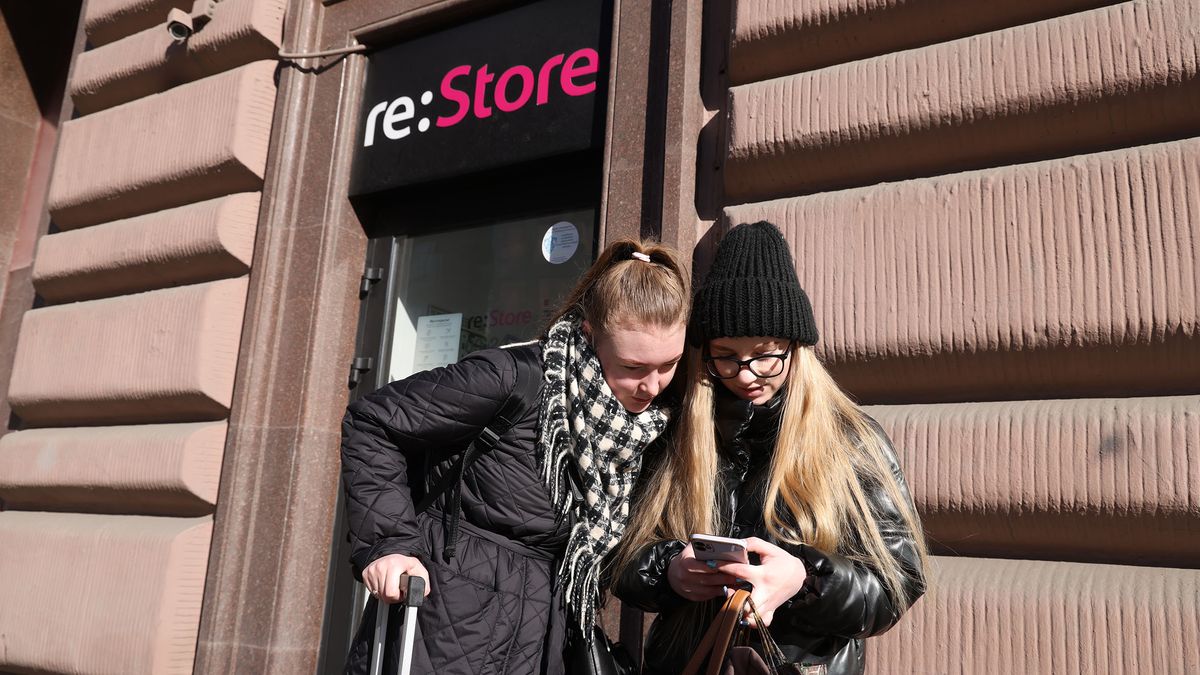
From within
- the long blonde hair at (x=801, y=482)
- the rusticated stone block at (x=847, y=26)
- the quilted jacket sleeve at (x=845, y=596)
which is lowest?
the quilted jacket sleeve at (x=845, y=596)

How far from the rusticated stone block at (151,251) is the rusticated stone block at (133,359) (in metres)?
0.12

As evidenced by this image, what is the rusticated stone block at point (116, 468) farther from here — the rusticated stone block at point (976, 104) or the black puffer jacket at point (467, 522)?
the rusticated stone block at point (976, 104)

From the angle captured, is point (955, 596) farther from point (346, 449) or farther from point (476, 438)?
point (346, 449)

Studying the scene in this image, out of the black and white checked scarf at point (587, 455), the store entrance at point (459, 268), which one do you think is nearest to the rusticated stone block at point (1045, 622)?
the black and white checked scarf at point (587, 455)

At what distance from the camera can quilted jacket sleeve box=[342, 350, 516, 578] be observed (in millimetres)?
2236

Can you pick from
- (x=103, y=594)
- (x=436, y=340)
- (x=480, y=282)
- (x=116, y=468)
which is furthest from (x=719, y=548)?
(x=116, y=468)

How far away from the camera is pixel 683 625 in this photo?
6.94 feet

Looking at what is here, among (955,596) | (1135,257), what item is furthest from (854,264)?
(955,596)

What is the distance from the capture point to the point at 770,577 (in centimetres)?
185

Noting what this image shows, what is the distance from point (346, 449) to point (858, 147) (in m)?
2.04

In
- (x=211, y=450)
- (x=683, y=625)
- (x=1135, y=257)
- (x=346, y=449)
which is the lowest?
(x=683, y=625)

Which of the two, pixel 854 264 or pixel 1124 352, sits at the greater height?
pixel 854 264

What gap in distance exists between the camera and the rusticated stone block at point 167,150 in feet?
16.7

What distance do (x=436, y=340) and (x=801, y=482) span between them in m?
2.98
